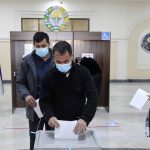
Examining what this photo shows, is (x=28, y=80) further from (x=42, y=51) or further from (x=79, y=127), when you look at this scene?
(x=79, y=127)

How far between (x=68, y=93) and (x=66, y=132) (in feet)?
0.98

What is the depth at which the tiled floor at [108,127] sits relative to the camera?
4180 mm

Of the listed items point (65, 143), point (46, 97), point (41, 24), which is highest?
point (41, 24)

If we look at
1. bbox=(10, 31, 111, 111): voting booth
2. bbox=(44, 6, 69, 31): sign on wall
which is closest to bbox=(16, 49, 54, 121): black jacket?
bbox=(10, 31, 111, 111): voting booth

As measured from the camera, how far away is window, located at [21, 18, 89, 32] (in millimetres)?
10625

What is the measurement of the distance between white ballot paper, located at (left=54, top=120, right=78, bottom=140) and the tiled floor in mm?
2437

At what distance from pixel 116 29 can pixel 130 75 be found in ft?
6.21

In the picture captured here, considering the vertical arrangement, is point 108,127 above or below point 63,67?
below

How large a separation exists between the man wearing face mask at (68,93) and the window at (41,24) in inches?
349

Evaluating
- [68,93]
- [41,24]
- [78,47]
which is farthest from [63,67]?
[41,24]

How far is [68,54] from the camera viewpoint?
1816mm

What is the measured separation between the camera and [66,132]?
172 cm

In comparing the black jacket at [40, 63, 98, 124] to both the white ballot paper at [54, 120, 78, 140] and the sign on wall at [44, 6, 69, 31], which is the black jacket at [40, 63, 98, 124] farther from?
the sign on wall at [44, 6, 69, 31]

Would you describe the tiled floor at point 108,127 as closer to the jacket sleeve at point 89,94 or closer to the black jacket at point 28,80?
the black jacket at point 28,80
